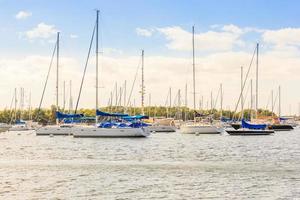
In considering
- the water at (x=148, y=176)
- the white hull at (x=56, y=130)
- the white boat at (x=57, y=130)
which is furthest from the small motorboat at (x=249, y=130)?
the water at (x=148, y=176)

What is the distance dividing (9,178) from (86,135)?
2226 inches

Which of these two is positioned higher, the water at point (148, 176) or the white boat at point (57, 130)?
the white boat at point (57, 130)

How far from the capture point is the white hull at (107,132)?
9288 centimetres

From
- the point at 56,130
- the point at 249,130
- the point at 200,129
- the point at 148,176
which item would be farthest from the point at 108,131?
the point at 148,176

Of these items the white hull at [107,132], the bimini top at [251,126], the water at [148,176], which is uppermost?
the bimini top at [251,126]

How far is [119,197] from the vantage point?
1224 inches

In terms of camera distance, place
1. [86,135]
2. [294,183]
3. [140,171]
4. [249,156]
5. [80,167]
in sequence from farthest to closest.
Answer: [86,135], [249,156], [80,167], [140,171], [294,183]

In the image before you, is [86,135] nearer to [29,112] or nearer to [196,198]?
[196,198]

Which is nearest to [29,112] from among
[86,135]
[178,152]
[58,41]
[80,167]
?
[58,41]

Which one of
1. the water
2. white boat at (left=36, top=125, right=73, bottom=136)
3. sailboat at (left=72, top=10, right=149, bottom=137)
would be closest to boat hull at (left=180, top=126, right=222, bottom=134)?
sailboat at (left=72, top=10, right=149, bottom=137)

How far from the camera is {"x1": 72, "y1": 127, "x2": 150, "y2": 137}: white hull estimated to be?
92875mm

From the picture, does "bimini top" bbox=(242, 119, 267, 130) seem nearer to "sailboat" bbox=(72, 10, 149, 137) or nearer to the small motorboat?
the small motorboat

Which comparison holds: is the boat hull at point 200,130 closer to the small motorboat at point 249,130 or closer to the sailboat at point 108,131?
the small motorboat at point 249,130

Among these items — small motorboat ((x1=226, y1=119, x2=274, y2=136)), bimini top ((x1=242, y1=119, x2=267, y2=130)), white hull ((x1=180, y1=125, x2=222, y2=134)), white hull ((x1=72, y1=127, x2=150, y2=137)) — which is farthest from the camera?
white hull ((x1=180, y1=125, x2=222, y2=134))
